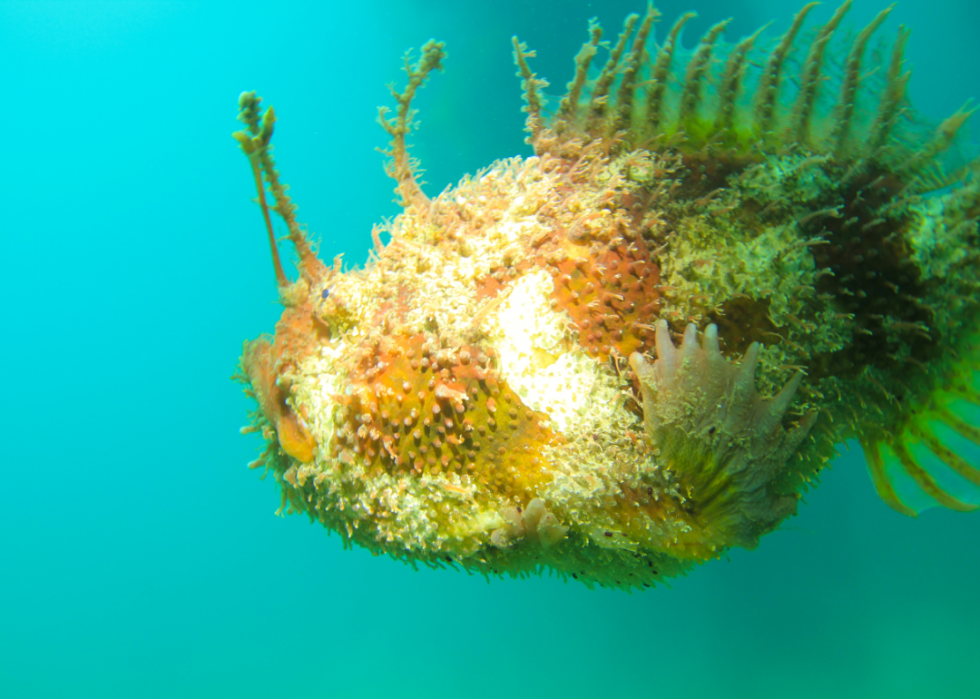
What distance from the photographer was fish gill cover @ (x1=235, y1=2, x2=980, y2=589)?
1508 millimetres

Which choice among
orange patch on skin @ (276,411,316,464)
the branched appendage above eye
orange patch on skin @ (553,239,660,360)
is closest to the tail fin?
the branched appendage above eye

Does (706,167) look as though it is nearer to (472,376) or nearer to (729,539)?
(472,376)

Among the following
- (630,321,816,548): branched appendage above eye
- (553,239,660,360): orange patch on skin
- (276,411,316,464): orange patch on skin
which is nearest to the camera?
(630,321,816,548): branched appendage above eye

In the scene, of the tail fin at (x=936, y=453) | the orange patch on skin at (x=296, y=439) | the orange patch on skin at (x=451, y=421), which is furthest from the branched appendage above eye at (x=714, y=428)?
the orange patch on skin at (x=296, y=439)

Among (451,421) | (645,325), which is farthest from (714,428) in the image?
(451,421)

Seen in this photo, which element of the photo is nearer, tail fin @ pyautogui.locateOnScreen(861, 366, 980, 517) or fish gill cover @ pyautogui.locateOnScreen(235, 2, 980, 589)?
fish gill cover @ pyautogui.locateOnScreen(235, 2, 980, 589)

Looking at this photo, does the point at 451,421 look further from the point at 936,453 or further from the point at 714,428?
the point at 936,453

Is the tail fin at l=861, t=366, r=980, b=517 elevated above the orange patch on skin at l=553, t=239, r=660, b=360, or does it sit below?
below

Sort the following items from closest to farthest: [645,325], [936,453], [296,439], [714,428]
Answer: [714,428] → [645,325] → [296,439] → [936,453]

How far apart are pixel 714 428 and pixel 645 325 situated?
1.27ft

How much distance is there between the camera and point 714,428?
146 centimetres

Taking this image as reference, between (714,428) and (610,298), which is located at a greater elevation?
(610,298)

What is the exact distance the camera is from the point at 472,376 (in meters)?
1.54

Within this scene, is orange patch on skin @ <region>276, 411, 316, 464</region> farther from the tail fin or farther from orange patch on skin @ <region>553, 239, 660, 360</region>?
the tail fin
